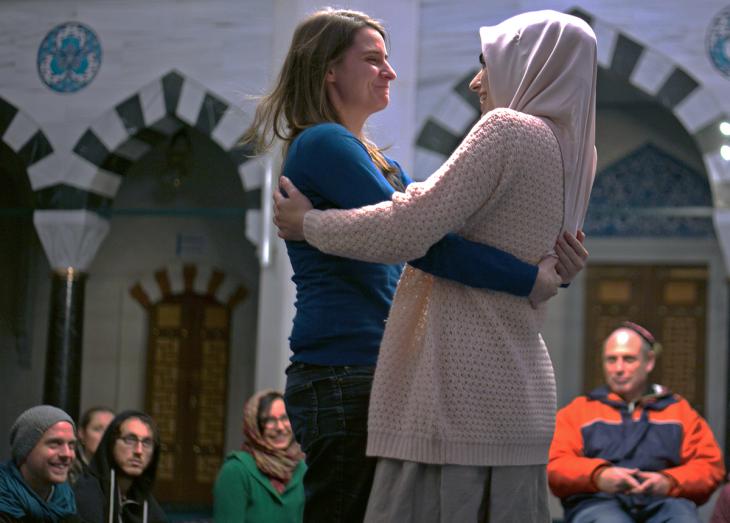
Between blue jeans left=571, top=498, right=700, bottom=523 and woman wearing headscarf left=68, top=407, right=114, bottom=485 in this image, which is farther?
woman wearing headscarf left=68, top=407, right=114, bottom=485

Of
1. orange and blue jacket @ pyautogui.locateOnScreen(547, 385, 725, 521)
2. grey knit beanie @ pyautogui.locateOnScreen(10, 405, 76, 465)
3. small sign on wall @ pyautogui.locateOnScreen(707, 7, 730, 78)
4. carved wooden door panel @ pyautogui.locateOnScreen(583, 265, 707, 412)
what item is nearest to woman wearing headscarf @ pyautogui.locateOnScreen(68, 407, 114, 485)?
grey knit beanie @ pyautogui.locateOnScreen(10, 405, 76, 465)

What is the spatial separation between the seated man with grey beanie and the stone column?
9.74 ft

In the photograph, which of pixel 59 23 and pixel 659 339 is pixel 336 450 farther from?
pixel 659 339

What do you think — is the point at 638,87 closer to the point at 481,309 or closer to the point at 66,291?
the point at 66,291

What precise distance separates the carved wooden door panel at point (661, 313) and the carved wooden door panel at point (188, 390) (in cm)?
271

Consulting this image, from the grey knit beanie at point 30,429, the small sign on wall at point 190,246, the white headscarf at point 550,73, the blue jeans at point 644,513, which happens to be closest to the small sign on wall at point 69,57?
the small sign on wall at point 190,246

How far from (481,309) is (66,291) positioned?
19.0 feet

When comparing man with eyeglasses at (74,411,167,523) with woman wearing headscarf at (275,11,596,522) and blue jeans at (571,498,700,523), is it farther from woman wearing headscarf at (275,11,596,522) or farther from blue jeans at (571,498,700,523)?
woman wearing headscarf at (275,11,596,522)

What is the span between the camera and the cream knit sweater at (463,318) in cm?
Answer: 180

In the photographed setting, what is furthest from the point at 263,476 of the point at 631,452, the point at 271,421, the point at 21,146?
the point at 21,146

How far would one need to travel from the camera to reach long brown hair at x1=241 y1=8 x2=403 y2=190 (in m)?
2.04

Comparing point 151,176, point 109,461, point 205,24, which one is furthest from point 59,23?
point 109,461

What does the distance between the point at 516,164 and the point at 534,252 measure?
0.51 feet

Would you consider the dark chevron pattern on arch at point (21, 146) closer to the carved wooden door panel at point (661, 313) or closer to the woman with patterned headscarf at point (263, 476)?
the woman with patterned headscarf at point (263, 476)
